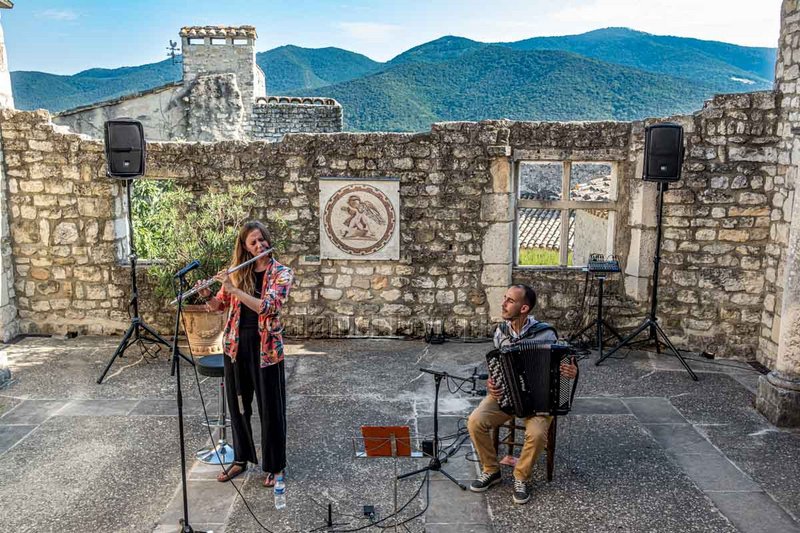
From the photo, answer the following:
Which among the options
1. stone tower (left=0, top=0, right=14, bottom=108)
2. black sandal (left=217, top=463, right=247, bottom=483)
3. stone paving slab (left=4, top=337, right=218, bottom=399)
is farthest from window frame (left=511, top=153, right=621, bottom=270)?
stone tower (left=0, top=0, right=14, bottom=108)

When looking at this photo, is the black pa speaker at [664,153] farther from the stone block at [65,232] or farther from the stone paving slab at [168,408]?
the stone block at [65,232]

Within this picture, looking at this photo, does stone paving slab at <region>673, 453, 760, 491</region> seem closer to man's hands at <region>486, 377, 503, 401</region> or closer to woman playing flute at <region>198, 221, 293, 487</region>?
man's hands at <region>486, 377, 503, 401</region>

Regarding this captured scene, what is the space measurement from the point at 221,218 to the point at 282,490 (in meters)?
3.52

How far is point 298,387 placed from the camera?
5.98 metres

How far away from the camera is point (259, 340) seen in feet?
13.2

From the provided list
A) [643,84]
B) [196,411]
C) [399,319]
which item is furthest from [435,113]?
[196,411]

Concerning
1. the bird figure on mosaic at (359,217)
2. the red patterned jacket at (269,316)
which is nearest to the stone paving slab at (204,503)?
the red patterned jacket at (269,316)

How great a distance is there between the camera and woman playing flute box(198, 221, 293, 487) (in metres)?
3.95

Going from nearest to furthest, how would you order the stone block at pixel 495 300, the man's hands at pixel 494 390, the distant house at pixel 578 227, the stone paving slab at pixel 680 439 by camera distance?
the man's hands at pixel 494 390
the stone paving slab at pixel 680 439
the stone block at pixel 495 300
the distant house at pixel 578 227

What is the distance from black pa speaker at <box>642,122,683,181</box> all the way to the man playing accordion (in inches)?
112

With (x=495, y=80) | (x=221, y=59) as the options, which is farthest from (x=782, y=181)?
(x=495, y=80)

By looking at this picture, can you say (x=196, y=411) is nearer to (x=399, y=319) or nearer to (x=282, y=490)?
(x=282, y=490)

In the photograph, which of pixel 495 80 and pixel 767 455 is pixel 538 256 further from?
pixel 495 80

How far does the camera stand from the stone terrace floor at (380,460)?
3910mm
